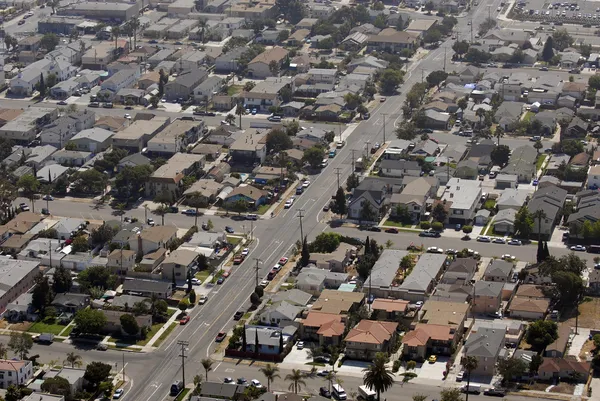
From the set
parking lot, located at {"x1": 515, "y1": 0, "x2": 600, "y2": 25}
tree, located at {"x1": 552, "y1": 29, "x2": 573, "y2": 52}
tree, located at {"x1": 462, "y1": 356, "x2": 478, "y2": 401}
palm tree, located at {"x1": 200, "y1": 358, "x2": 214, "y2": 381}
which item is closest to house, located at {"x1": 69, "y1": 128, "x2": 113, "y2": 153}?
palm tree, located at {"x1": 200, "y1": 358, "x2": 214, "y2": 381}

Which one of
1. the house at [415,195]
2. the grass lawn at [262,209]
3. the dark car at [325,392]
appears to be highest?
the dark car at [325,392]

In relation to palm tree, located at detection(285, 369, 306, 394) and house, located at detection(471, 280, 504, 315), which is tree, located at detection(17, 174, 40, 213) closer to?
palm tree, located at detection(285, 369, 306, 394)

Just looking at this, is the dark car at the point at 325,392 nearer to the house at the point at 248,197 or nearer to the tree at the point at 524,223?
the tree at the point at 524,223

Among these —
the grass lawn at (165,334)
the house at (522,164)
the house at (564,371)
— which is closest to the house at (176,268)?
the grass lawn at (165,334)

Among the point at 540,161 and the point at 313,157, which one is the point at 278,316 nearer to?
the point at 313,157

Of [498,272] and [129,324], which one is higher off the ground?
[129,324]

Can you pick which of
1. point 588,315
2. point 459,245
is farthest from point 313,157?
point 588,315
